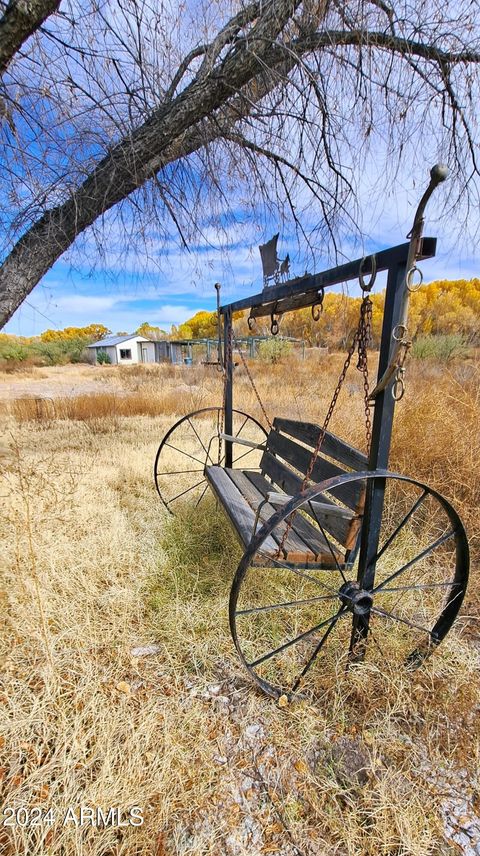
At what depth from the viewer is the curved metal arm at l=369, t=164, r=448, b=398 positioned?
90 cm

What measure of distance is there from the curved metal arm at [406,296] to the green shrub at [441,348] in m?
9.51

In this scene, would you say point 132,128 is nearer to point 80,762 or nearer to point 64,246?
point 64,246

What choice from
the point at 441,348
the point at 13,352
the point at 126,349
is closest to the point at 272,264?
the point at 441,348

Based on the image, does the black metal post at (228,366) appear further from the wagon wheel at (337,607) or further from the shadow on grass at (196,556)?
the wagon wheel at (337,607)

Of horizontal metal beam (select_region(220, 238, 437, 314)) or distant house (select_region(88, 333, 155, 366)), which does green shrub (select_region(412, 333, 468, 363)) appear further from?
distant house (select_region(88, 333, 155, 366))

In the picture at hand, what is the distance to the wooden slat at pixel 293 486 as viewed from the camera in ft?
4.82

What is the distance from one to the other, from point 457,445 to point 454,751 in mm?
2037

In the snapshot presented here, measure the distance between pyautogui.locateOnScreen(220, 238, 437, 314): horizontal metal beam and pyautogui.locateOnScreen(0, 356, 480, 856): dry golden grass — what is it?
164 centimetres

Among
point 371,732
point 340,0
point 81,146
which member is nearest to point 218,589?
point 371,732

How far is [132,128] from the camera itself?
168cm

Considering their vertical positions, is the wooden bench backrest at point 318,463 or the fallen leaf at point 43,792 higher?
the wooden bench backrest at point 318,463

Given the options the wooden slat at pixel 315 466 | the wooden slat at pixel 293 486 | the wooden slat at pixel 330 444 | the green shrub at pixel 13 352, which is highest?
the green shrub at pixel 13 352

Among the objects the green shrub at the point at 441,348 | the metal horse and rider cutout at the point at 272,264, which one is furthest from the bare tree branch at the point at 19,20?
the green shrub at the point at 441,348

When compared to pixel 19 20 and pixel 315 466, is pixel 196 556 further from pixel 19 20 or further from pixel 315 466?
pixel 19 20
